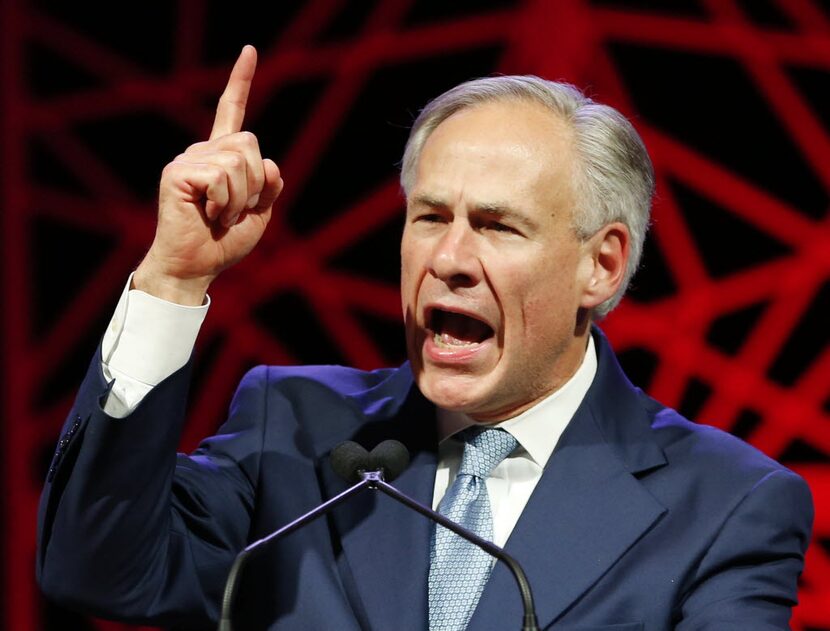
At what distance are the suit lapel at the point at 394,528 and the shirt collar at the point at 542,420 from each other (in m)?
0.04

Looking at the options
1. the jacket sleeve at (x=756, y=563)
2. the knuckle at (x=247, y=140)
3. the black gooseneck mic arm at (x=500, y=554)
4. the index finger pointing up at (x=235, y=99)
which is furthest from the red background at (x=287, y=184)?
the black gooseneck mic arm at (x=500, y=554)

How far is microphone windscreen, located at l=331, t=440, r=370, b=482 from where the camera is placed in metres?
1.52

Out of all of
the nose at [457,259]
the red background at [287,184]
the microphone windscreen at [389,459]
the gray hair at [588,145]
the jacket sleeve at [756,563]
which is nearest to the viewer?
the microphone windscreen at [389,459]

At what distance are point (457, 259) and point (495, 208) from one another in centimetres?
10

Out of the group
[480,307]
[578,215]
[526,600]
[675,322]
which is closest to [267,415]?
[480,307]

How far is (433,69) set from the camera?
306 cm

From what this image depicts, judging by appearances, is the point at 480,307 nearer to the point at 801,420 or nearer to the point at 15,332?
the point at 801,420

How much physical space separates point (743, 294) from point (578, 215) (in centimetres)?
111

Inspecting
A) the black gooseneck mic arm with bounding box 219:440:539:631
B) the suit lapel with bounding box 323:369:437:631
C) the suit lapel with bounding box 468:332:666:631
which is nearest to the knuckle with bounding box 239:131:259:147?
the black gooseneck mic arm with bounding box 219:440:539:631

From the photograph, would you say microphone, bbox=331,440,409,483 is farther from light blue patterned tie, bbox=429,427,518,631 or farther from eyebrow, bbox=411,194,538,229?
eyebrow, bbox=411,194,538,229

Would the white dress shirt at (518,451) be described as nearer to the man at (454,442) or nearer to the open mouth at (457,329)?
the man at (454,442)

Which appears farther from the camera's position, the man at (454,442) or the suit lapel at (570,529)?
the suit lapel at (570,529)

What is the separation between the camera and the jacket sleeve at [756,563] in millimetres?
1649

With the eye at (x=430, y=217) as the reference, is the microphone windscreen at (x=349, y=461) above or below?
below
